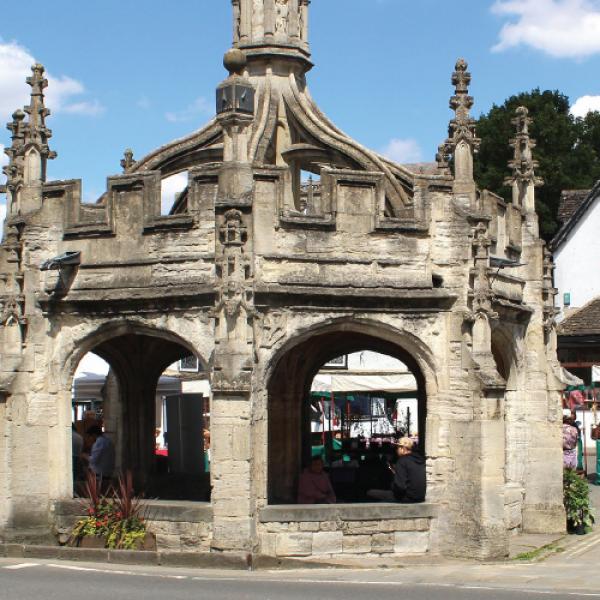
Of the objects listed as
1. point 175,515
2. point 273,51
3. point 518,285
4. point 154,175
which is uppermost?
point 273,51

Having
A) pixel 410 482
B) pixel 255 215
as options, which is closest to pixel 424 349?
pixel 410 482

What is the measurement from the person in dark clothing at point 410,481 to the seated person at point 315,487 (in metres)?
0.90

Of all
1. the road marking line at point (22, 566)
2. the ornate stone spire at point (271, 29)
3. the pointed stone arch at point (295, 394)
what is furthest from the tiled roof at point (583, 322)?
the road marking line at point (22, 566)

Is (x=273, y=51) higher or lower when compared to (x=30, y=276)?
higher

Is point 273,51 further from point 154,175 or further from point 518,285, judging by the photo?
point 518,285

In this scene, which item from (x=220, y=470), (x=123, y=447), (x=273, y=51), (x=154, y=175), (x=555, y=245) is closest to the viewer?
(x=220, y=470)

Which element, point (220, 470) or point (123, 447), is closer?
point (220, 470)

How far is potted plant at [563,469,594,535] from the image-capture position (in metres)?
18.2

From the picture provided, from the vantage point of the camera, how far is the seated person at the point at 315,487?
16.4 m

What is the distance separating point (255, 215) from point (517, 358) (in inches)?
195

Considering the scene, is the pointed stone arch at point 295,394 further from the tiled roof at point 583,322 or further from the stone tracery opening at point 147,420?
the tiled roof at point 583,322

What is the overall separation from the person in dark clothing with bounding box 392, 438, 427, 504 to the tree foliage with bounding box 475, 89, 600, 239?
1191 inches

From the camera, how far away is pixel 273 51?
17922mm

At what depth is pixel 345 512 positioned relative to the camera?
1522 cm
